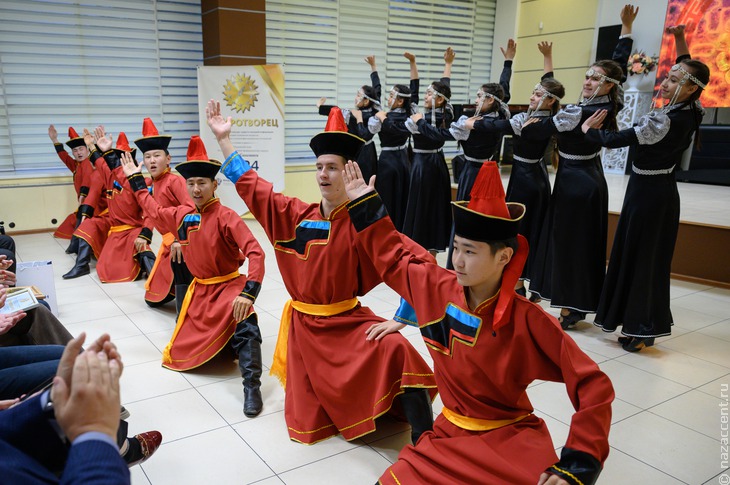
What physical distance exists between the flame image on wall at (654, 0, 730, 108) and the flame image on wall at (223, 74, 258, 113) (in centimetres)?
665

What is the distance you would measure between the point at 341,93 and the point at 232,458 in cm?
677

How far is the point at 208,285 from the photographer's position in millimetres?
A: 3254

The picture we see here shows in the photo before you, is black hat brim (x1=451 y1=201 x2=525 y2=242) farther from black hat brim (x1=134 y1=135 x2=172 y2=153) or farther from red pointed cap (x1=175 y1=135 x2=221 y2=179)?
black hat brim (x1=134 y1=135 x2=172 y2=153)

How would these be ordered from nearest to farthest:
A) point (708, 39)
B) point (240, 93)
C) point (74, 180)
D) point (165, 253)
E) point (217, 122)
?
point (217, 122) < point (165, 253) < point (74, 180) < point (240, 93) < point (708, 39)

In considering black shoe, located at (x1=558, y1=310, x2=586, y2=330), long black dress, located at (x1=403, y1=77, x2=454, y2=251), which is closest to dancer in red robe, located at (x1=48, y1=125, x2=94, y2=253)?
long black dress, located at (x1=403, y1=77, x2=454, y2=251)

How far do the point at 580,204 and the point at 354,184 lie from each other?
2.34m

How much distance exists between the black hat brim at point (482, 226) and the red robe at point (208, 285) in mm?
1590

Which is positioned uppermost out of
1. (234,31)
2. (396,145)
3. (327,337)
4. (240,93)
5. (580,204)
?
(234,31)

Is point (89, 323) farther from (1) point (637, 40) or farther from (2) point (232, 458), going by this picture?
(1) point (637, 40)

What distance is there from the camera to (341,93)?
8.28m

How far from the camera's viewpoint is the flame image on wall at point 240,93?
6.58 meters

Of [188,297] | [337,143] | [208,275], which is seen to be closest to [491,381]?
[337,143]

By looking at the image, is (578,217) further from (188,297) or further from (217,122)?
(188,297)

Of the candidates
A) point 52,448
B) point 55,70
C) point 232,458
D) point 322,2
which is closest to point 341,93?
point 322,2
